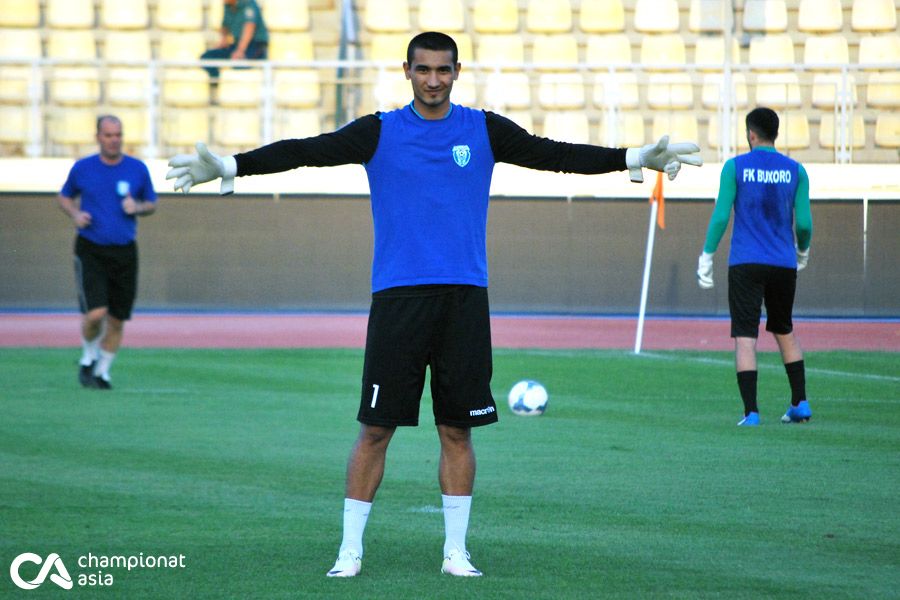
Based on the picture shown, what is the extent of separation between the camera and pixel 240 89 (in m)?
23.1

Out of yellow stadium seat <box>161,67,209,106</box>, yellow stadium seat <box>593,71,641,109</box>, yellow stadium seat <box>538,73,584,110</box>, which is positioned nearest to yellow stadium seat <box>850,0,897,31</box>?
yellow stadium seat <box>593,71,641,109</box>

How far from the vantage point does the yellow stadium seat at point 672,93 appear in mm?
22766

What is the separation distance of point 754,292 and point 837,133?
43.9 feet

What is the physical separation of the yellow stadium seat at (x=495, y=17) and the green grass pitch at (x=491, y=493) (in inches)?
523

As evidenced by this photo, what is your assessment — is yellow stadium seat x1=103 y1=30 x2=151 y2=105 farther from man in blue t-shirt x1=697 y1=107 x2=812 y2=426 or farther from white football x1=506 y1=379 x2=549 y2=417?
man in blue t-shirt x1=697 y1=107 x2=812 y2=426

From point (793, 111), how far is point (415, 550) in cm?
1809

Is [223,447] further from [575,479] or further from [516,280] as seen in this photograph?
[516,280]

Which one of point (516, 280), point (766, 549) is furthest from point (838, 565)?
point (516, 280)

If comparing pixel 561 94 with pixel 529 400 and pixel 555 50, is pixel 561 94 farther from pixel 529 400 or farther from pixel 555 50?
pixel 529 400

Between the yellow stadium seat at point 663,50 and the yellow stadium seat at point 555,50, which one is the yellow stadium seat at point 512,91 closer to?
the yellow stadium seat at point 555,50

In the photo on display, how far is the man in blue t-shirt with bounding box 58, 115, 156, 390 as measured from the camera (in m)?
12.5

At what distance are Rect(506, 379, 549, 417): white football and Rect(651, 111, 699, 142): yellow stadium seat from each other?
12.8 meters

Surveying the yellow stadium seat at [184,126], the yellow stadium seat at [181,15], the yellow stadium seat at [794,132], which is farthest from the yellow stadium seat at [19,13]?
the yellow stadium seat at [794,132]

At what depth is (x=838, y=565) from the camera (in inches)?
222
